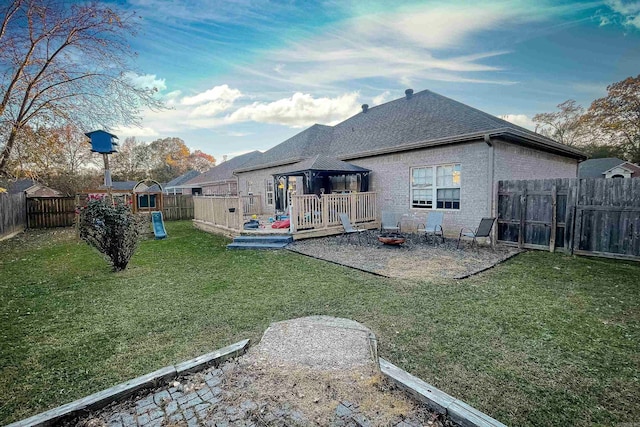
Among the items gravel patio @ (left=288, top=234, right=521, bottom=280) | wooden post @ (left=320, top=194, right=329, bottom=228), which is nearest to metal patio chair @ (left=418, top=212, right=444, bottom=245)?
gravel patio @ (left=288, top=234, right=521, bottom=280)

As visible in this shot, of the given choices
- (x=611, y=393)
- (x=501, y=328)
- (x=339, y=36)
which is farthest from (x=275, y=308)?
(x=339, y=36)

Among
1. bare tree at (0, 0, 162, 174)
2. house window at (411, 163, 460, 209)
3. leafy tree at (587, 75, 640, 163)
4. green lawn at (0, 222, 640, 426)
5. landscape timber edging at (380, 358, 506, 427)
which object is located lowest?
green lawn at (0, 222, 640, 426)

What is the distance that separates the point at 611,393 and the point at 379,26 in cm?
1127

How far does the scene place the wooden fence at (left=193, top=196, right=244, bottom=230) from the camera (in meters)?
10.5

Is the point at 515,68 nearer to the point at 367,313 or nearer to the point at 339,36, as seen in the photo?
the point at 339,36

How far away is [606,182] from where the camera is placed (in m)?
6.94

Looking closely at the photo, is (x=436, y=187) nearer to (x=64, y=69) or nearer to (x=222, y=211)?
(x=222, y=211)

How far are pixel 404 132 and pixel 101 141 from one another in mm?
10030

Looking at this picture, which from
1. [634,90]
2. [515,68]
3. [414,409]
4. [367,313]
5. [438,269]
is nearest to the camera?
[414,409]

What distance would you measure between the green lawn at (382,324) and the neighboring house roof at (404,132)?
A: 4.38 m


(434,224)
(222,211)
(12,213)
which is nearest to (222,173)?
(12,213)

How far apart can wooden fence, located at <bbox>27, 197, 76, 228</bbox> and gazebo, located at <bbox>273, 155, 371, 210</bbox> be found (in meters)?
11.3

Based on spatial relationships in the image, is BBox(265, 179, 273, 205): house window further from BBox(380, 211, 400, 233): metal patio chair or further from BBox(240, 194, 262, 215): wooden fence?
BBox(380, 211, 400, 233): metal patio chair

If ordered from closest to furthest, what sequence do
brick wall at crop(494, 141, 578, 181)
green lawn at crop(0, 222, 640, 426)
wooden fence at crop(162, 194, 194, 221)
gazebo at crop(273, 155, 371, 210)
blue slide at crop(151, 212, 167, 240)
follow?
green lawn at crop(0, 222, 640, 426) → brick wall at crop(494, 141, 578, 181) → gazebo at crop(273, 155, 371, 210) → blue slide at crop(151, 212, 167, 240) → wooden fence at crop(162, 194, 194, 221)
